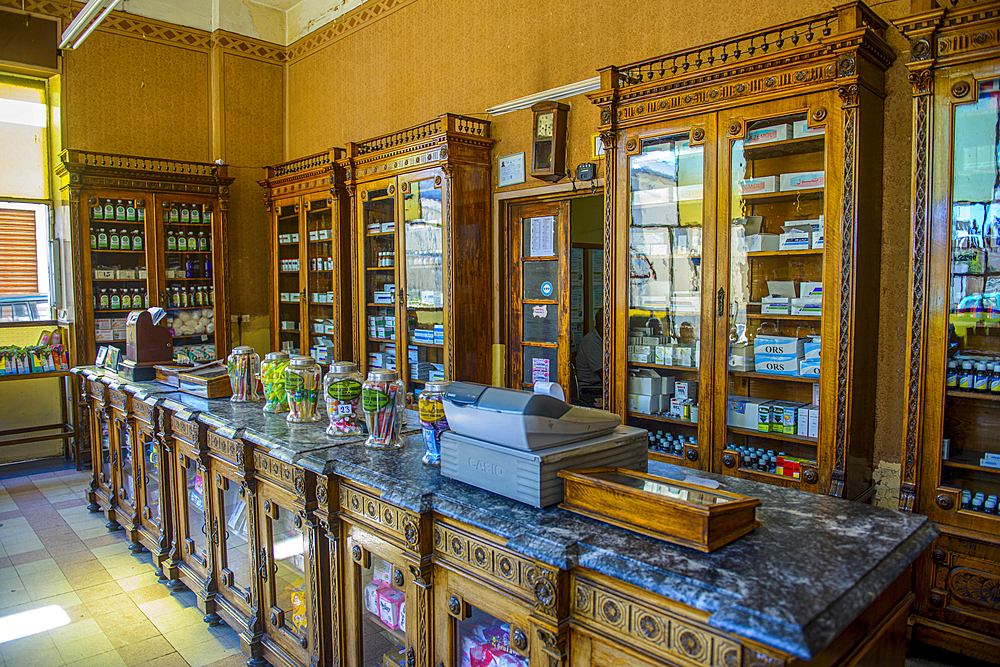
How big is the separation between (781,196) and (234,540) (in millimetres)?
3228

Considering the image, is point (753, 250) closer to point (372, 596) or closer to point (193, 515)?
point (372, 596)

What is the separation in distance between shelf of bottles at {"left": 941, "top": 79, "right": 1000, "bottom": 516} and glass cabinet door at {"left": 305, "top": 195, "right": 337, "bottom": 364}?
197 inches

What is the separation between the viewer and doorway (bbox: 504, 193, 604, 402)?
477 cm

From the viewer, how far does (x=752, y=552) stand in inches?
55.7

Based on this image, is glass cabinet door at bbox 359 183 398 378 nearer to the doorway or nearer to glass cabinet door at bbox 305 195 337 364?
glass cabinet door at bbox 305 195 337 364

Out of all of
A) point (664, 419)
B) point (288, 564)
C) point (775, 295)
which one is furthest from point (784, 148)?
point (288, 564)

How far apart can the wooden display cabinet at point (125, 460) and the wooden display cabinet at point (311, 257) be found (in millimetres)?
2047

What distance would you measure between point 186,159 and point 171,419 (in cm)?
462

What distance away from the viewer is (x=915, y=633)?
2924mm

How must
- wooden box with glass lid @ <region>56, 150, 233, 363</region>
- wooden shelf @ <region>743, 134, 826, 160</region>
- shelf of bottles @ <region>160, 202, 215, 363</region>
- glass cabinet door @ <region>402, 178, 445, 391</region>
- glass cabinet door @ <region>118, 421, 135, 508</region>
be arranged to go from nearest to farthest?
wooden shelf @ <region>743, 134, 826, 160</region> < glass cabinet door @ <region>118, 421, 135, 508</region> < glass cabinet door @ <region>402, 178, 445, 391</region> < wooden box with glass lid @ <region>56, 150, 233, 363</region> < shelf of bottles @ <region>160, 202, 215, 363</region>

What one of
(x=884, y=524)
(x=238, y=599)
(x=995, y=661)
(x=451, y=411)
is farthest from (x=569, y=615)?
(x=995, y=661)

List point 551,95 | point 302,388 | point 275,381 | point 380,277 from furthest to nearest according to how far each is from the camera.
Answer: point 380,277, point 551,95, point 275,381, point 302,388

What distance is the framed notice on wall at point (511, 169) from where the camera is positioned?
493 cm

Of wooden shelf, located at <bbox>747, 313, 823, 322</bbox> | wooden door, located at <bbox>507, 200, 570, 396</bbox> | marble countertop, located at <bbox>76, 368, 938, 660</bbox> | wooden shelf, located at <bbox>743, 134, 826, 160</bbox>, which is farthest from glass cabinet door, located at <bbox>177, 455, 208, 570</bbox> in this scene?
wooden shelf, located at <bbox>743, 134, 826, 160</bbox>
